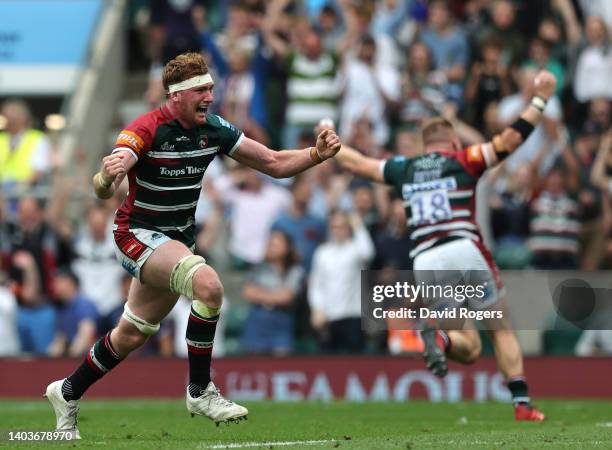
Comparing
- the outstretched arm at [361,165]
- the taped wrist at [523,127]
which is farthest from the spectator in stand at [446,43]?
the taped wrist at [523,127]

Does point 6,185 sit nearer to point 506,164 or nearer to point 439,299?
point 506,164

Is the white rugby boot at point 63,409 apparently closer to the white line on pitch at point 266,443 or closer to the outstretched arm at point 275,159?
the white line on pitch at point 266,443

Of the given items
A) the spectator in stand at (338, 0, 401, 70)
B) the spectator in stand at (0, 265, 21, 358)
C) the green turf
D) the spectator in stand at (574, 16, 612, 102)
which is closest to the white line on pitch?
the green turf

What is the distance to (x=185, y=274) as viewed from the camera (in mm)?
9617

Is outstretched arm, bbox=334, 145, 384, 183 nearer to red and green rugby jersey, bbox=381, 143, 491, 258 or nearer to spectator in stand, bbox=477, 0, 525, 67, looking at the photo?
red and green rugby jersey, bbox=381, 143, 491, 258

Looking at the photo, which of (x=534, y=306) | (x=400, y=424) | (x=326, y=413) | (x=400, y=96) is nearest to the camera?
(x=400, y=424)

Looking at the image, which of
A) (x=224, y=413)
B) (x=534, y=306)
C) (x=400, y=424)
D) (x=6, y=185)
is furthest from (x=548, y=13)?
(x=224, y=413)

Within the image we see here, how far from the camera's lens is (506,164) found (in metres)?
17.9

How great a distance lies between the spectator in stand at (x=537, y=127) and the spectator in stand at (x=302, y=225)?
2523 millimetres

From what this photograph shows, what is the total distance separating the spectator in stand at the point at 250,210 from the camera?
59.6 feet

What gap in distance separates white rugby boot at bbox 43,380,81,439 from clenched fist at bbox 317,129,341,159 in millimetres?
2497

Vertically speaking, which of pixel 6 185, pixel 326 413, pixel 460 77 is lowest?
pixel 326 413

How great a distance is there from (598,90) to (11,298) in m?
7.83

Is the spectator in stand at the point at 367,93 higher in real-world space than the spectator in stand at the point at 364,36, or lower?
lower
